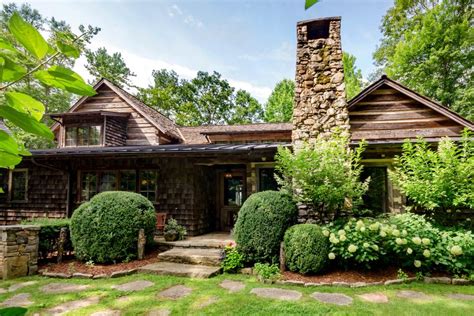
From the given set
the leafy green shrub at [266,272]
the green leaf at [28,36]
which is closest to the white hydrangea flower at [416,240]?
the leafy green shrub at [266,272]

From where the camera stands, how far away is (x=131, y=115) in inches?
534

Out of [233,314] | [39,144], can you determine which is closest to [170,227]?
[233,314]

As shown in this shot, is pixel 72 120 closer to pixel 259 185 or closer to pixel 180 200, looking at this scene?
pixel 180 200

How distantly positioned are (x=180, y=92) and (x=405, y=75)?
742 inches

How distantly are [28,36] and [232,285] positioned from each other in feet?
17.3

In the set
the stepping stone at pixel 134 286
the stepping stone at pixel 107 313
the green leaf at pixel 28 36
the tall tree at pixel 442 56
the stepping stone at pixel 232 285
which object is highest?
the tall tree at pixel 442 56

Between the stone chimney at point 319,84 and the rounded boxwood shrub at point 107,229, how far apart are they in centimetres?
455

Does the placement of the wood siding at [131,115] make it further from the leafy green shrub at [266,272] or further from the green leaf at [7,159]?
the green leaf at [7,159]

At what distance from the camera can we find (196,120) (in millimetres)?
27188

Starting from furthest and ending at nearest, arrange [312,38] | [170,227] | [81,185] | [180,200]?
[81,185], [180,200], [170,227], [312,38]

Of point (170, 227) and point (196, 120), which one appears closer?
point (170, 227)

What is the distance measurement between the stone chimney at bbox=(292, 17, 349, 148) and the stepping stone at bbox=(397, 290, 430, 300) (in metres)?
3.80

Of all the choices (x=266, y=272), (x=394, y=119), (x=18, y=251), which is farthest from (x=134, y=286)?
(x=394, y=119)

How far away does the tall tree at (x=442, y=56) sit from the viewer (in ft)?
51.1
